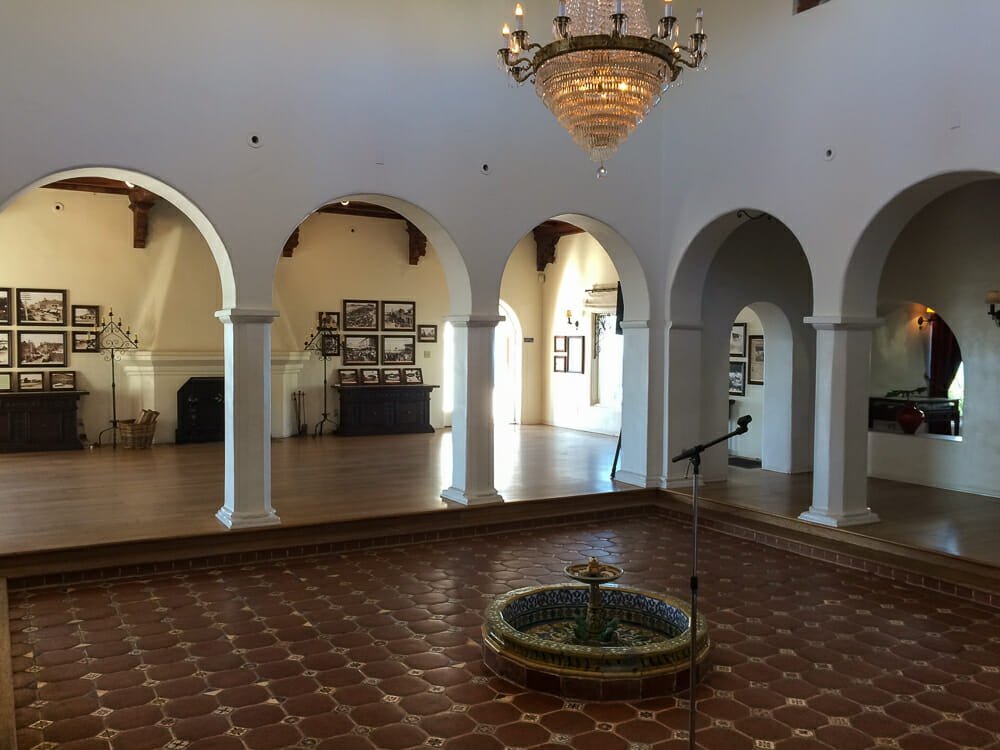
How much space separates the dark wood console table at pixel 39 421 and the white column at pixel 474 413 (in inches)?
290

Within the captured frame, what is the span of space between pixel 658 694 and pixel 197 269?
38.8ft

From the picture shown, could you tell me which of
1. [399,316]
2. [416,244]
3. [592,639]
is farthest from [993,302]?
[399,316]

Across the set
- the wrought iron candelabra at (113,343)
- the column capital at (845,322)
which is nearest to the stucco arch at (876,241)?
the column capital at (845,322)

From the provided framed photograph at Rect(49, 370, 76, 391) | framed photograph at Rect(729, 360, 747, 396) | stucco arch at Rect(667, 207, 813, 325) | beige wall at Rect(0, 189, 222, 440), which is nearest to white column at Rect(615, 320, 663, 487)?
stucco arch at Rect(667, 207, 813, 325)

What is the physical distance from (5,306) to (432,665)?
→ 1124cm

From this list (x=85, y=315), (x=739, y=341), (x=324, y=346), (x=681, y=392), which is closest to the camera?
(x=681, y=392)

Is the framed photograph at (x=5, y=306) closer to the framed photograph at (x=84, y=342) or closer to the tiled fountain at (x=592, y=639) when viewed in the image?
the framed photograph at (x=84, y=342)

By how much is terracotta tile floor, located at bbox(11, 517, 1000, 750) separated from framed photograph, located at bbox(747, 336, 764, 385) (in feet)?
18.8

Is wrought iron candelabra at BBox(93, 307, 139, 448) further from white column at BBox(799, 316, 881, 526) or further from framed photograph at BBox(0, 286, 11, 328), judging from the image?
white column at BBox(799, 316, 881, 526)

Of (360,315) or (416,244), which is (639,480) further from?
(416,244)

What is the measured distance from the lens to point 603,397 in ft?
54.5

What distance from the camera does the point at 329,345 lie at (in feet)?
52.0

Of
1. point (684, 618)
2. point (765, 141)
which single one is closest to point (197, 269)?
point (765, 141)

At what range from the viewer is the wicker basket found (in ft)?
44.5
